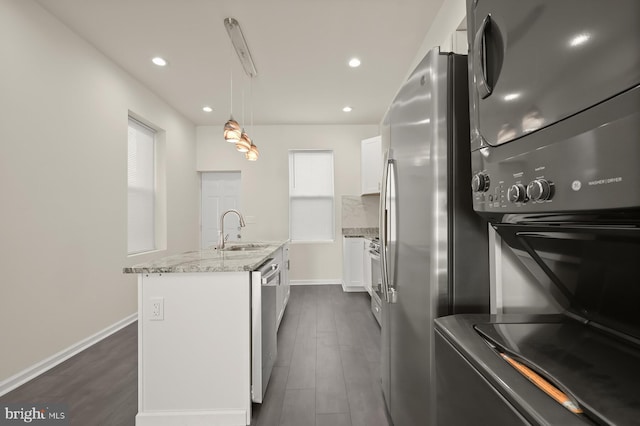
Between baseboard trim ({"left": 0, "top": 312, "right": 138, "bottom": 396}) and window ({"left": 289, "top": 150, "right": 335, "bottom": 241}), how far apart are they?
3.15 metres

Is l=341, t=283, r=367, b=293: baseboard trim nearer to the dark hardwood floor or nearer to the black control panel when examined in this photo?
the dark hardwood floor

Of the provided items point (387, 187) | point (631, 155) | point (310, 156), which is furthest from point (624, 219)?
point (310, 156)

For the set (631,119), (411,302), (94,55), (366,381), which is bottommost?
(366,381)

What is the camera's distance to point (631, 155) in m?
0.43

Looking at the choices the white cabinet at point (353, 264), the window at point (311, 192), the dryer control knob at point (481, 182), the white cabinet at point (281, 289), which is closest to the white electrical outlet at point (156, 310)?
the white cabinet at point (281, 289)

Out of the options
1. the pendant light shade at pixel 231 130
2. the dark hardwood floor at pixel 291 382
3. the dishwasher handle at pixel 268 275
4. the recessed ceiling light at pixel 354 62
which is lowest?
the dark hardwood floor at pixel 291 382

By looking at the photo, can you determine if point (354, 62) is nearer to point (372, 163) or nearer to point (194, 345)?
point (372, 163)

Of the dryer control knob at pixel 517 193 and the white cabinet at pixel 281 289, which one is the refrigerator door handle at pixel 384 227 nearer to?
the dryer control knob at pixel 517 193

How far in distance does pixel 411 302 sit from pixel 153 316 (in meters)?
1.42

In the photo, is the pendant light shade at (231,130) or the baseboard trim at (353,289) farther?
the baseboard trim at (353,289)

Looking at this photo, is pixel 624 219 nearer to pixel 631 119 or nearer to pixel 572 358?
pixel 631 119

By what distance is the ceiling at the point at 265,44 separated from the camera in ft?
8.14

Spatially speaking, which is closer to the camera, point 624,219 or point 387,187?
point 624,219

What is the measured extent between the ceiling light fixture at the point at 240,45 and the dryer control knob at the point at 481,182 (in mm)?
2679
